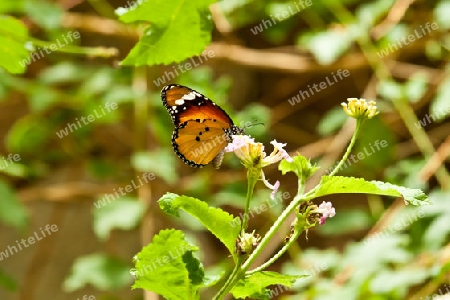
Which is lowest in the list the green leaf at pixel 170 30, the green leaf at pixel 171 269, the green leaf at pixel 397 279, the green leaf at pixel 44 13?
the green leaf at pixel 397 279

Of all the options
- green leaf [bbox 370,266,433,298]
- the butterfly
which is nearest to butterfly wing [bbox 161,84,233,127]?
the butterfly

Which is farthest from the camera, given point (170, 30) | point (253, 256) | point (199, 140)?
point (199, 140)

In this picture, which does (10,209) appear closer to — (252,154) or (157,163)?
(157,163)

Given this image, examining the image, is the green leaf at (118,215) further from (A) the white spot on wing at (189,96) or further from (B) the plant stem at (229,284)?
(B) the plant stem at (229,284)

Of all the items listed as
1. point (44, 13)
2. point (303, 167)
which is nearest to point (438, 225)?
point (303, 167)

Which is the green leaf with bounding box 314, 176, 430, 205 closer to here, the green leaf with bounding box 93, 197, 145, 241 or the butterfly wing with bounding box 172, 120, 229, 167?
the butterfly wing with bounding box 172, 120, 229, 167

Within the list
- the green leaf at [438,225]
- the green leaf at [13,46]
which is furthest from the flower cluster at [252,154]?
the green leaf at [438,225]
